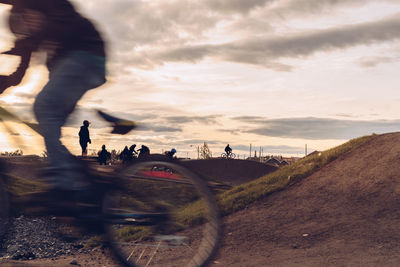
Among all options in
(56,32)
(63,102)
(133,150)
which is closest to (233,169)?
(133,150)

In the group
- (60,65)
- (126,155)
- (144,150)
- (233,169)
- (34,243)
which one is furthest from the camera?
(233,169)

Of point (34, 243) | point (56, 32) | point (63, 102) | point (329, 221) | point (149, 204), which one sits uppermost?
point (56, 32)

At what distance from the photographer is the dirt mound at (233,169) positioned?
2675 cm

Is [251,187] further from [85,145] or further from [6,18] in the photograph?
[6,18]

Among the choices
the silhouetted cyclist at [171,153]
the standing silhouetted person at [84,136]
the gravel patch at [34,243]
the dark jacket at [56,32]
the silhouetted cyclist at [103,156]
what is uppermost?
the dark jacket at [56,32]

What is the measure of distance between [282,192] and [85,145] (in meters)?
6.90

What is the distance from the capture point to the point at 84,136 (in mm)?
4488

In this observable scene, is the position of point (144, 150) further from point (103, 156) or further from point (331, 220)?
point (331, 220)

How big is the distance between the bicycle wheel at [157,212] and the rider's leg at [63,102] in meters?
0.48

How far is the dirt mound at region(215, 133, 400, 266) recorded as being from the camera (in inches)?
257

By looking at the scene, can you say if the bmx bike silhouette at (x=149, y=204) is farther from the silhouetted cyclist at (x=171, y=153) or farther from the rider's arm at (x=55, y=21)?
the rider's arm at (x=55, y=21)

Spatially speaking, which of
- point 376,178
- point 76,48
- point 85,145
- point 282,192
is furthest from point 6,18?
point 376,178

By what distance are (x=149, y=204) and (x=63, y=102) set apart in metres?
1.33

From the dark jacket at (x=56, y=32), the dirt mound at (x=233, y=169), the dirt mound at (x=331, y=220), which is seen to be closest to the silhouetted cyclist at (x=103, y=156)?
the dark jacket at (x=56, y=32)
